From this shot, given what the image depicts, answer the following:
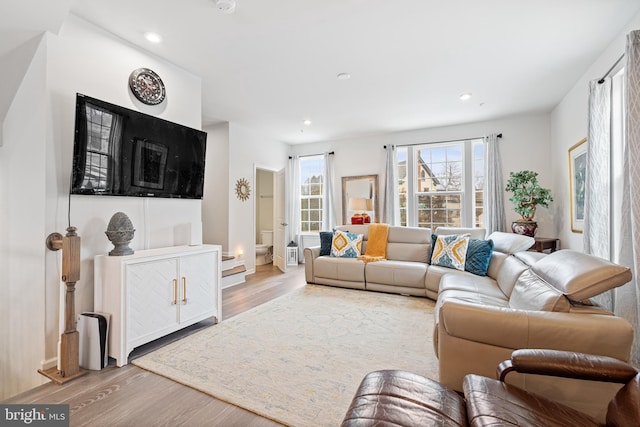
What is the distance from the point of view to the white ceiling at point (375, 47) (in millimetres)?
2289

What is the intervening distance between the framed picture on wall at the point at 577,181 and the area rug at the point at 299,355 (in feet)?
6.89

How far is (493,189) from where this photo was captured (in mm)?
5012

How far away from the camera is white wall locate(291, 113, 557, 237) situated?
15.8 feet

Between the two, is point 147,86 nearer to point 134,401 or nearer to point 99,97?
point 99,97

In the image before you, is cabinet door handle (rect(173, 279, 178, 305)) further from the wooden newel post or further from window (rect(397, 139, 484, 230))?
window (rect(397, 139, 484, 230))

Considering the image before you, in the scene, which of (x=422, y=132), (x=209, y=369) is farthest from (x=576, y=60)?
(x=209, y=369)

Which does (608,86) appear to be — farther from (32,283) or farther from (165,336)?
(32,283)

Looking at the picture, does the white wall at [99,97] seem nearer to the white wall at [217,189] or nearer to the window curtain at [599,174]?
the white wall at [217,189]

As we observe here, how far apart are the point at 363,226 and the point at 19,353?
4251 millimetres

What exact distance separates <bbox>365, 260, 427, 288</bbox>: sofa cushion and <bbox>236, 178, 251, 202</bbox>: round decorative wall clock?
260 centimetres

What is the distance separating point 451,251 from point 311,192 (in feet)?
12.2

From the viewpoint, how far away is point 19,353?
→ 89.2 inches

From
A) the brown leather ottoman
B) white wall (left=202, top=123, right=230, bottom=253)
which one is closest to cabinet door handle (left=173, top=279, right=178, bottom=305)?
the brown leather ottoman

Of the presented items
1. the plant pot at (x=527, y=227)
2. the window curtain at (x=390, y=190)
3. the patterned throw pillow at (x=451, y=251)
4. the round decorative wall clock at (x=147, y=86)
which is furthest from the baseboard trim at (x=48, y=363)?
the plant pot at (x=527, y=227)
